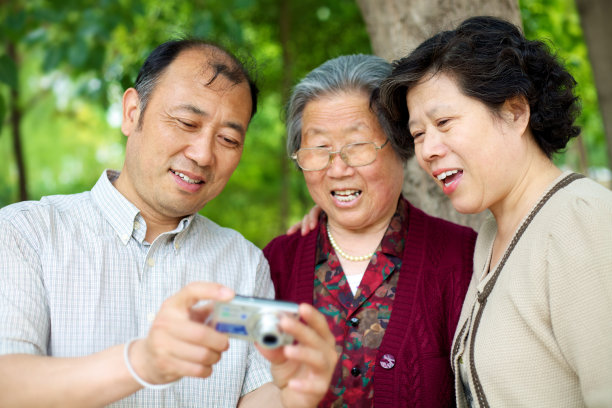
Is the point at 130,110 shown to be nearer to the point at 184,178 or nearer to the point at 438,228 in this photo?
the point at 184,178

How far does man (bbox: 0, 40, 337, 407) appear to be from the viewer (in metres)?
1.71

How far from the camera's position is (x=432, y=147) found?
2283 mm

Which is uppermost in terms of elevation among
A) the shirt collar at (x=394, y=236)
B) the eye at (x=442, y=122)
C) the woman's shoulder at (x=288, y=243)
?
the eye at (x=442, y=122)

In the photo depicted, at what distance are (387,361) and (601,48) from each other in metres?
3.70

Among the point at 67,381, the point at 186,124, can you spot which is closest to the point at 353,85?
the point at 186,124

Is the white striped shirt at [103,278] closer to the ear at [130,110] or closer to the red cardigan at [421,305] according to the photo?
the ear at [130,110]

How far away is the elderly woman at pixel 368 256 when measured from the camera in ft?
8.20

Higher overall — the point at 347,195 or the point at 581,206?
the point at 581,206

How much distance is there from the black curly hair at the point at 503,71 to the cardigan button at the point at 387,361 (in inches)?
42.8

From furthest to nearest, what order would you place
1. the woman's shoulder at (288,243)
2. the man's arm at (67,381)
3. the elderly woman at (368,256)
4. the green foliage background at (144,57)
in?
the green foliage background at (144,57) < the woman's shoulder at (288,243) < the elderly woman at (368,256) < the man's arm at (67,381)

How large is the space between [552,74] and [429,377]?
138cm

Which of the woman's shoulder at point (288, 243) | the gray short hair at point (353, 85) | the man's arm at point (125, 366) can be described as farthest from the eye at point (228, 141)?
the man's arm at point (125, 366)

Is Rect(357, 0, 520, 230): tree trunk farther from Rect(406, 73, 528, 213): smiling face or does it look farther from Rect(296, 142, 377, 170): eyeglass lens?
Rect(406, 73, 528, 213): smiling face

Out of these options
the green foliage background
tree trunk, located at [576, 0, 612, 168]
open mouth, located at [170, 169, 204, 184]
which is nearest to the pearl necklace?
open mouth, located at [170, 169, 204, 184]
